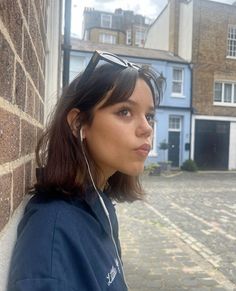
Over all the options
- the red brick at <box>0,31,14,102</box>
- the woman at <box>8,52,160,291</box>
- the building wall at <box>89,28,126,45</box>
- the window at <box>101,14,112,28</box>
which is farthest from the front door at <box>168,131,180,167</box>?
the window at <box>101,14,112,28</box>

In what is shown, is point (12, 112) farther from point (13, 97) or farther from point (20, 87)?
point (20, 87)

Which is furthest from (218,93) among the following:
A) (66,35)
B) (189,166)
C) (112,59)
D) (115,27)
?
(115,27)

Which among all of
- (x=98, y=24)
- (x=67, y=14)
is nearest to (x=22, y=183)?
(x=67, y=14)

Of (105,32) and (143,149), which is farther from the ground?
(105,32)

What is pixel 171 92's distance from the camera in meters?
22.6

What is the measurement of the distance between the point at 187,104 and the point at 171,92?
1223mm

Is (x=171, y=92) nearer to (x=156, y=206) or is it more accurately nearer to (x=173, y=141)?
(x=173, y=141)

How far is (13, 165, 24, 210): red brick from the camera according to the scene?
3.59 ft

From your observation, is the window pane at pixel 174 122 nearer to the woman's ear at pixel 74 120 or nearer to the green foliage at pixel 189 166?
the green foliage at pixel 189 166

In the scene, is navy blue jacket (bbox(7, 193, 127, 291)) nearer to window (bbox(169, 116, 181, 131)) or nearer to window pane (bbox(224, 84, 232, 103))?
window (bbox(169, 116, 181, 131))

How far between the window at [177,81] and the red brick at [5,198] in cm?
2231

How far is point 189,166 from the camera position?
70.9ft

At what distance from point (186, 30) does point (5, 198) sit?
80.2 ft

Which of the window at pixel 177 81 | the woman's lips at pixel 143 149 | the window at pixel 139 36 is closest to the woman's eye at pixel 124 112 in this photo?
the woman's lips at pixel 143 149
